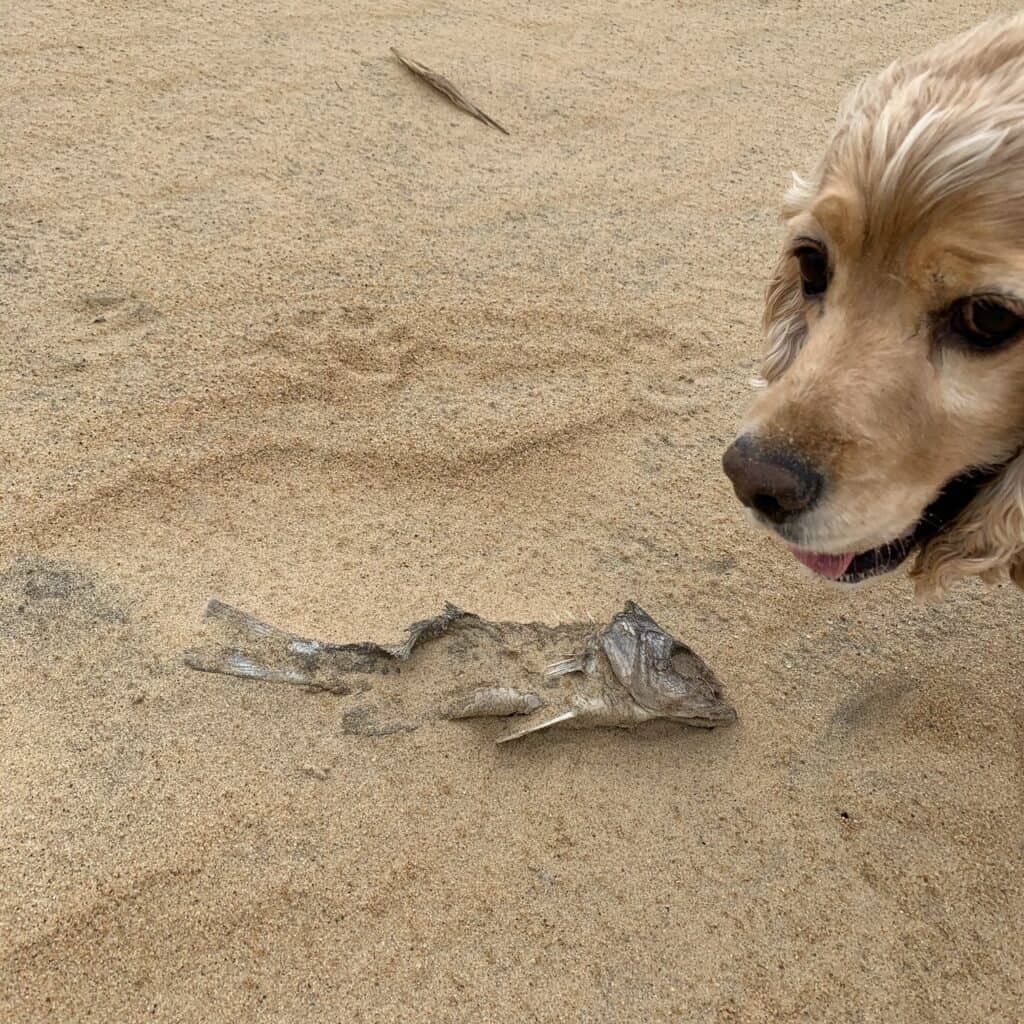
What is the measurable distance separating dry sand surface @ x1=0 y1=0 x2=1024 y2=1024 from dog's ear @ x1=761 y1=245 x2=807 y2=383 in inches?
24.3

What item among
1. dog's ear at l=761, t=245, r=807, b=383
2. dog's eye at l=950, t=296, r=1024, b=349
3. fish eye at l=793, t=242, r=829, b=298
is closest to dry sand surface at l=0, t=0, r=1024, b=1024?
dog's ear at l=761, t=245, r=807, b=383

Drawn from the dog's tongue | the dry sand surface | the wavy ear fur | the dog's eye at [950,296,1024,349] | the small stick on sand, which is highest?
the dog's eye at [950,296,1024,349]

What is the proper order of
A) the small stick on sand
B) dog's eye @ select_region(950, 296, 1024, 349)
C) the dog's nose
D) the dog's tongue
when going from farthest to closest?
the small stick on sand → the dog's tongue → the dog's nose → dog's eye @ select_region(950, 296, 1024, 349)

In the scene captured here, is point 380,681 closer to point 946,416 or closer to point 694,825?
point 694,825

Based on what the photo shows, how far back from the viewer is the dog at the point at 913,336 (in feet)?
5.41

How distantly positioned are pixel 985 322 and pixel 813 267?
16.2 inches

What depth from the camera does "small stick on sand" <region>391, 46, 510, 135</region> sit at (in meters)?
4.27

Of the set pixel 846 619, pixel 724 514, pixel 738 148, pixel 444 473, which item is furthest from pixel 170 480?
pixel 738 148

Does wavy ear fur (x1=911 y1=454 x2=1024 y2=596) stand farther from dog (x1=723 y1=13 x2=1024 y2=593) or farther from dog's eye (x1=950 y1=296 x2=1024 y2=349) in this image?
dog's eye (x1=950 y1=296 x2=1024 y2=349)

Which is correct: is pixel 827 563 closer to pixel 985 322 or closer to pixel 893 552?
pixel 893 552

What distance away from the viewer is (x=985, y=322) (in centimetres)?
165

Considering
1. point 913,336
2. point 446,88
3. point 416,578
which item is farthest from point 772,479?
point 446,88

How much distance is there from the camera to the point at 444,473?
9.36ft

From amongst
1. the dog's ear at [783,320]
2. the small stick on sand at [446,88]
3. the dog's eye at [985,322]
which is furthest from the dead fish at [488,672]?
the small stick on sand at [446,88]
